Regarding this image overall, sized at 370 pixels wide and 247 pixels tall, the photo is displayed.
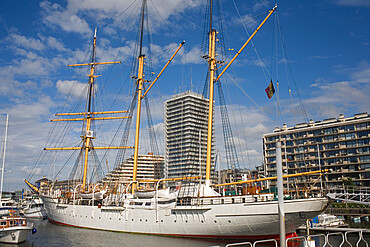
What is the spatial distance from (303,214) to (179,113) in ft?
397

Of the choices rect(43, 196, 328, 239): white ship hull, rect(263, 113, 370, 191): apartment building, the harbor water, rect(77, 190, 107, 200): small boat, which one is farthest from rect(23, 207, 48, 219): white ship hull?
rect(263, 113, 370, 191): apartment building

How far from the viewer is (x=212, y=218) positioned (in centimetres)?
2739

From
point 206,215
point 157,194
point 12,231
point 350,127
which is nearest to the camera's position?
point 206,215

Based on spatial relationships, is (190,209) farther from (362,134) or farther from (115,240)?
(362,134)

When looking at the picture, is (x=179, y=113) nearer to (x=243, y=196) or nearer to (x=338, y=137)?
(x=338, y=137)

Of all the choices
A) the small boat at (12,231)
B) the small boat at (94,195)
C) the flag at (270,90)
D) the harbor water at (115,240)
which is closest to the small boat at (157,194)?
the harbor water at (115,240)

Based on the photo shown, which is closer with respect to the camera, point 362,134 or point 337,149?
point 362,134

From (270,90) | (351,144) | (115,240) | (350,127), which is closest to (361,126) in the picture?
(350,127)

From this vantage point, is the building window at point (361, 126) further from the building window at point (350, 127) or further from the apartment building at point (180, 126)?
the apartment building at point (180, 126)

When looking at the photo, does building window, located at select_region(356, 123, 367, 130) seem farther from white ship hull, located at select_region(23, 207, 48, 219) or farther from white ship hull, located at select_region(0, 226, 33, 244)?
white ship hull, located at select_region(23, 207, 48, 219)

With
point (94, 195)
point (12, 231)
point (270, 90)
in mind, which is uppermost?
point (270, 90)

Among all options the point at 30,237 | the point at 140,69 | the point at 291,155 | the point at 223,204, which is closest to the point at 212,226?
the point at 223,204

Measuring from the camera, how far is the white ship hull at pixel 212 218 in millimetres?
24422

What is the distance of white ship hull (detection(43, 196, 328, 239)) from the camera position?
24422 millimetres
